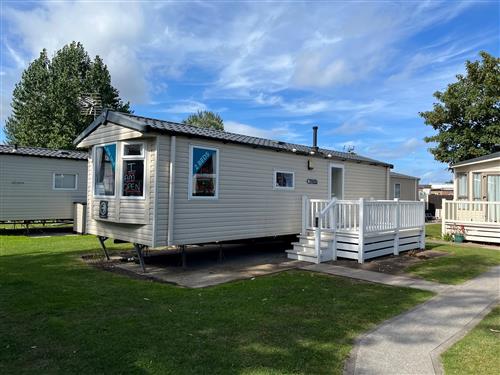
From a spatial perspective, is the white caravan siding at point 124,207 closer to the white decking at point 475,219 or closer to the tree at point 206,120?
the white decking at point 475,219

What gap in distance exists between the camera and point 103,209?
360 inches

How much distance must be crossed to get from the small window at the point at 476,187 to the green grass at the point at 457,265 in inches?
177

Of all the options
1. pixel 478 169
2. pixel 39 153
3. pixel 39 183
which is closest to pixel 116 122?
pixel 39 183

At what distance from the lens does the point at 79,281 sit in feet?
23.9

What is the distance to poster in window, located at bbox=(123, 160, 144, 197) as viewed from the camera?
8283 millimetres

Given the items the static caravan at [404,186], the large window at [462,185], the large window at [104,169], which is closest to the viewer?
the large window at [104,169]

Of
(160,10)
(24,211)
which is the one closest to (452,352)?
(160,10)

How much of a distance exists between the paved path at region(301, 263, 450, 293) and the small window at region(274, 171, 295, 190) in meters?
2.49

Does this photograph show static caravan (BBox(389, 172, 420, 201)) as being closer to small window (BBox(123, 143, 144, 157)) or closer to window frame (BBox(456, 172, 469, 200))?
window frame (BBox(456, 172, 469, 200))

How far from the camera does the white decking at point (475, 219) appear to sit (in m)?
13.6

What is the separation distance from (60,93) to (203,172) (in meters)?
26.3

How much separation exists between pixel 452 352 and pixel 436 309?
1739 mm

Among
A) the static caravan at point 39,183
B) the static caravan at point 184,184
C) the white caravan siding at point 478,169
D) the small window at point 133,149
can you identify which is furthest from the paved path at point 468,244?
the static caravan at point 39,183

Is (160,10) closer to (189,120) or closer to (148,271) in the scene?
Answer: (148,271)
